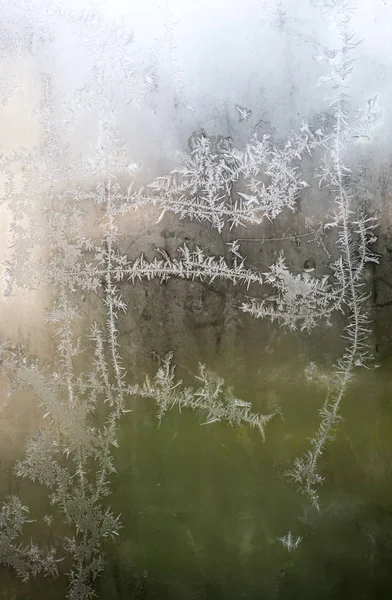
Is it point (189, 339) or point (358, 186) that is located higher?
point (358, 186)

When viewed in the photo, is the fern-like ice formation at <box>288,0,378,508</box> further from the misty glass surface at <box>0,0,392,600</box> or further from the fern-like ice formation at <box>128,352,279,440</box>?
the fern-like ice formation at <box>128,352,279,440</box>

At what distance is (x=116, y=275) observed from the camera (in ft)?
A: 6.20

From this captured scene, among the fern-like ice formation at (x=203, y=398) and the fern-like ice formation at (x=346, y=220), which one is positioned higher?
the fern-like ice formation at (x=346, y=220)

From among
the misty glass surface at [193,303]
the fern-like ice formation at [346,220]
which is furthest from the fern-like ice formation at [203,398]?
the fern-like ice formation at [346,220]

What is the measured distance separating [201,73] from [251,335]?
47.4 inches

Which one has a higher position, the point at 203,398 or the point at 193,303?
the point at 193,303

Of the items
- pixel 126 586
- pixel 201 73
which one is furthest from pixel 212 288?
pixel 126 586

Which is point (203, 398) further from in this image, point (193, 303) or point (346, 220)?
point (346, 220)

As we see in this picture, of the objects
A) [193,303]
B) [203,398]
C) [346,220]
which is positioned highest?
[346,220]

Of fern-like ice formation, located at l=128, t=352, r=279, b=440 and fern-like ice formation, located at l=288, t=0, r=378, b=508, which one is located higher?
fern-like ice formation, located at l=288, t=0, r=378, b=508

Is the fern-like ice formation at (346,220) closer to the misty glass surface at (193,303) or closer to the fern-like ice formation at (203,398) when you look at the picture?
the misty glass surface at (193,303)

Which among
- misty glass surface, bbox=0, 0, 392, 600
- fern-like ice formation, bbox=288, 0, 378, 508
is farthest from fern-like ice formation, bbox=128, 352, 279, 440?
fern-like ice formation, bbox=288, 0, 378, 508

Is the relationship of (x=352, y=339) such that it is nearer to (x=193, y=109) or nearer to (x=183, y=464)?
(x=183, y=464)

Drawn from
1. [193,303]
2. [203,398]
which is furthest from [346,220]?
[203,398]
